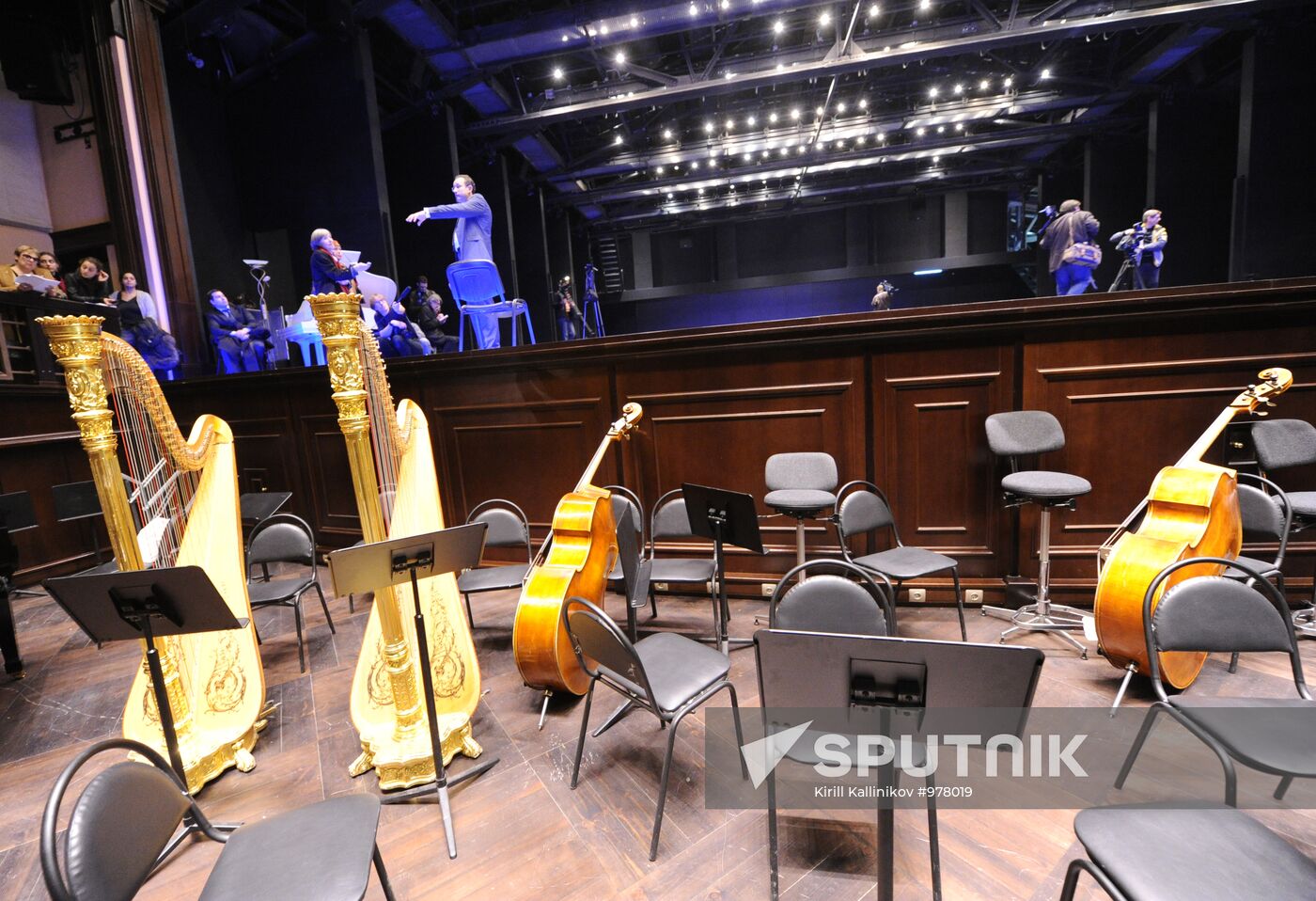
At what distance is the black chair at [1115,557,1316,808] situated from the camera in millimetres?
1508

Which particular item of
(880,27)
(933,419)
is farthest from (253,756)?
(880,27)

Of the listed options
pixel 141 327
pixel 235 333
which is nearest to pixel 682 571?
A: pixel 235 333

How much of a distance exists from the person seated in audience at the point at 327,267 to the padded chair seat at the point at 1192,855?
5.59m

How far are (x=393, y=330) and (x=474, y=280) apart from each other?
0.93 meters

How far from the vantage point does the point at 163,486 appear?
2.32 meters

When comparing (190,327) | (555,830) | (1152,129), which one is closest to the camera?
(555,830)

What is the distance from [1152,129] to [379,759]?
12.2 m

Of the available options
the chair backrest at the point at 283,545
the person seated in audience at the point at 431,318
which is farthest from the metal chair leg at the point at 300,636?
the person seated in audience at the point at 431,318

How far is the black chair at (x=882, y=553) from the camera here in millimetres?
2793

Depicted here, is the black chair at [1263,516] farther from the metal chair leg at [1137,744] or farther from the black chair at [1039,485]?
the metal chair leg at [1137,744]

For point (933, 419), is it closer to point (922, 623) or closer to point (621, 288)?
point (922, 623)

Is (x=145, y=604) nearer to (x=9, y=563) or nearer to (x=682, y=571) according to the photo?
(x=682, y=571)

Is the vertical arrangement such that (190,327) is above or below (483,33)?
below

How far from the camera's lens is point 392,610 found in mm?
2057
